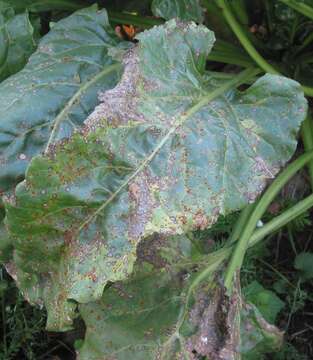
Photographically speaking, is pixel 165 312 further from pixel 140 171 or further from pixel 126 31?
pixel 126 31

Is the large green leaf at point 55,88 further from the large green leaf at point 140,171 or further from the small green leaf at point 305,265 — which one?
the small green leaf at point 305,265

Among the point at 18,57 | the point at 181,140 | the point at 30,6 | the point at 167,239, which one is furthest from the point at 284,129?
the point at 30,6

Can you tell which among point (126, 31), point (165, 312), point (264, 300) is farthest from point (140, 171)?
point (126, 31)

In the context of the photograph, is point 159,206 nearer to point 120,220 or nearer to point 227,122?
point 120,220

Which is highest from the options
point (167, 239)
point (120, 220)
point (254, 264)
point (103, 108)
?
point (103, 108)

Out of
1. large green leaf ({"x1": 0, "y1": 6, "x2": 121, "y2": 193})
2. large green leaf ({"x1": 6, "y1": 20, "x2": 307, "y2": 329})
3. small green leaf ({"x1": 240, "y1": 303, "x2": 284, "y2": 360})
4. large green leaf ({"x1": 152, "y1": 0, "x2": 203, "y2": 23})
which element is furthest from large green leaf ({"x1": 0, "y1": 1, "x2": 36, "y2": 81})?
small green leaf ({"x1": 240, "y1": 303, "x2": 284, "y2": 360})

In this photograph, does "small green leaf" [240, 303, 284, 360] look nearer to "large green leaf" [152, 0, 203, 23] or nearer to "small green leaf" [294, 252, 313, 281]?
"small green leaf" [294, 252, 313, 281]
